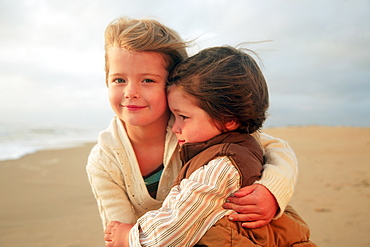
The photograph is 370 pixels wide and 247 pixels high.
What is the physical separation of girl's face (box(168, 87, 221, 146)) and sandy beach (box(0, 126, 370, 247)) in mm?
1903

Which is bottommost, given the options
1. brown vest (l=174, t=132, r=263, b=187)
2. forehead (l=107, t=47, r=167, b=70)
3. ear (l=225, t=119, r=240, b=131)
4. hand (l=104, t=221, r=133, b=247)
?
hand (l=104, t=221, r=133, b=247)

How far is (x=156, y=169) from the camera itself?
215 cm

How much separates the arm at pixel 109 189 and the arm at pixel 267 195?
2.53 feet

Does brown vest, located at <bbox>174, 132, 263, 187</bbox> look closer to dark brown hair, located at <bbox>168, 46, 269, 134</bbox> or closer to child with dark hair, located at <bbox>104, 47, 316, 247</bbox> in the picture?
child with dark hair, located at <bbox>104, 47, 316, 247</bbox>

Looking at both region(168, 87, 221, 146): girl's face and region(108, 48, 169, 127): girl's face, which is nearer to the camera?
region(168, 87, 221, 146): girl's face

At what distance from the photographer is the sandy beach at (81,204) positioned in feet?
10.4

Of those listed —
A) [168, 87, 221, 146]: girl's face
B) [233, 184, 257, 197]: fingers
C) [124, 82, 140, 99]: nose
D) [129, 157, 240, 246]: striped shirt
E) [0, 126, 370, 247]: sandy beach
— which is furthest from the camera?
[0, 126, 370, 247]: sandy beach

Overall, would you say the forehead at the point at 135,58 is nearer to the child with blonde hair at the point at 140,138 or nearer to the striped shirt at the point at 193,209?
the child with blonde hair at the point at 140,138

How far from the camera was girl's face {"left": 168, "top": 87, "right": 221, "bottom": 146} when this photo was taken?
5.41 ft

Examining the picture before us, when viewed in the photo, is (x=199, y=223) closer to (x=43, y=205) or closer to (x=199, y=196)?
(x=199, y=196)

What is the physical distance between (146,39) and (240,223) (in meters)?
1.11

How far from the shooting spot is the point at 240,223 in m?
1.53

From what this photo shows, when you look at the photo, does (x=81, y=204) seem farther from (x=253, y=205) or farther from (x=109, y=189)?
(x=253, y=205)

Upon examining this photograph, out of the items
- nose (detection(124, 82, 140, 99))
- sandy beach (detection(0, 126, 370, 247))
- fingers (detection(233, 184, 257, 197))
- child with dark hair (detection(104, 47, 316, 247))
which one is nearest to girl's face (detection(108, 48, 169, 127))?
nose (detection(124, 82, 140, 99))
